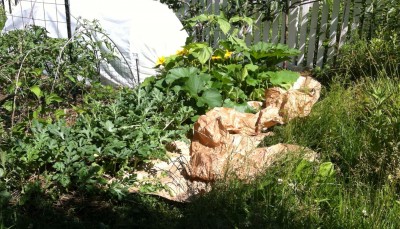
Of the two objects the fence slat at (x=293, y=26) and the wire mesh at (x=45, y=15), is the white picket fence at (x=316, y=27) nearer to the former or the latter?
the fence slat at (x=293, y=26)

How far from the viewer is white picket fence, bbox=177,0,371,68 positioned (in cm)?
554

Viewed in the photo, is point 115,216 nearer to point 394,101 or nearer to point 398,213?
point 398,213

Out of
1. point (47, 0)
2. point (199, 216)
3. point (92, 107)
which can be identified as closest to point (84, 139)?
point (92, 107)

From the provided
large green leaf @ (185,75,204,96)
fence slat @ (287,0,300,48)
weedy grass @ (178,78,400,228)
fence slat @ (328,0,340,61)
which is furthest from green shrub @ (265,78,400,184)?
fence slat @ (287,0,300,48)

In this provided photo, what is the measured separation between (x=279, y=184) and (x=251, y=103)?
145 cm

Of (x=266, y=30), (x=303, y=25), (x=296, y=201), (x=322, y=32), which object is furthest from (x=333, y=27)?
(x=296, y=201)

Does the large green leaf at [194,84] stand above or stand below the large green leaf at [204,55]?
below

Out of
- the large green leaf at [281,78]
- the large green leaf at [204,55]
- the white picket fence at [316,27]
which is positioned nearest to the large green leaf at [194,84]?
the large green leaf at [204,55]

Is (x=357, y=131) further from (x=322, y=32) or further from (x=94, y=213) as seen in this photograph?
(x=322, y=32)

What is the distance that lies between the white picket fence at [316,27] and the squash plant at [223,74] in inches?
47.0

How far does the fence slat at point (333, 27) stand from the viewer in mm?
5590

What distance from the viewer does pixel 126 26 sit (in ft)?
16.5

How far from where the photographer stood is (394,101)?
3.19 meters

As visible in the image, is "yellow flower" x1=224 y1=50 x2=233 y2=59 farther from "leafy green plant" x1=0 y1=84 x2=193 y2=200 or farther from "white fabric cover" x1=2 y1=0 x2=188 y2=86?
"leafy green plant" x1=0 y1=84 x2=193 y2=200
